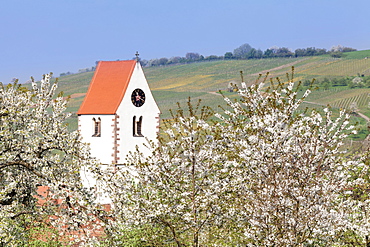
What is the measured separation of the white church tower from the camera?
169 feet

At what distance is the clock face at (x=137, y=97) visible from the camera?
5297 cm

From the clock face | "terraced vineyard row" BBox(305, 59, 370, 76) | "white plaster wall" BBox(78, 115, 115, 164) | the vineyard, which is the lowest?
the vineyard

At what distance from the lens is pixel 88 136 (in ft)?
175

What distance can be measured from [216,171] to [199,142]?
1.14 metres

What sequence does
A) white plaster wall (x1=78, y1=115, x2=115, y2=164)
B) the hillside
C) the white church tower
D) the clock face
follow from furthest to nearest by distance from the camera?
the hillside < the clock face < the white church tower < white plaster wall (x1=78, y1=115, x2=115, y2=164)

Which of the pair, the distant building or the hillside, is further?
the hillside

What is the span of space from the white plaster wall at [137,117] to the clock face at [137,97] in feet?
0.92

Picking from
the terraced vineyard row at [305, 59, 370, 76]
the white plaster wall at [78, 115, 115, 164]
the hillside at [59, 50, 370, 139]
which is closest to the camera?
the white plaster wall at [78, 115, 115, 164]

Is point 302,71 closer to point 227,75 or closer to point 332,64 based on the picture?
point 332,64

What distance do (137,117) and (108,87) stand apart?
4307mm

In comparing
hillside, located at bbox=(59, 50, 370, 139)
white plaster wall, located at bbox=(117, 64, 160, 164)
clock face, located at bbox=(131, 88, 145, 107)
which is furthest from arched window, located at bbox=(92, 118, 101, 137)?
hillside, located at bbox=(59, 50, 370, 139)

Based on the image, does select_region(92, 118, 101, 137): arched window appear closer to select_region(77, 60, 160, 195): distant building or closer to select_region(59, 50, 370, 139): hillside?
select_region(77, 60, 160, 195): distant building

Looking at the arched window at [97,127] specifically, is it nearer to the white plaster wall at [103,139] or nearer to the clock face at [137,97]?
the white plaster wall at [103,139]

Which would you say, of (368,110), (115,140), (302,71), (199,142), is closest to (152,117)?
(115,140)
